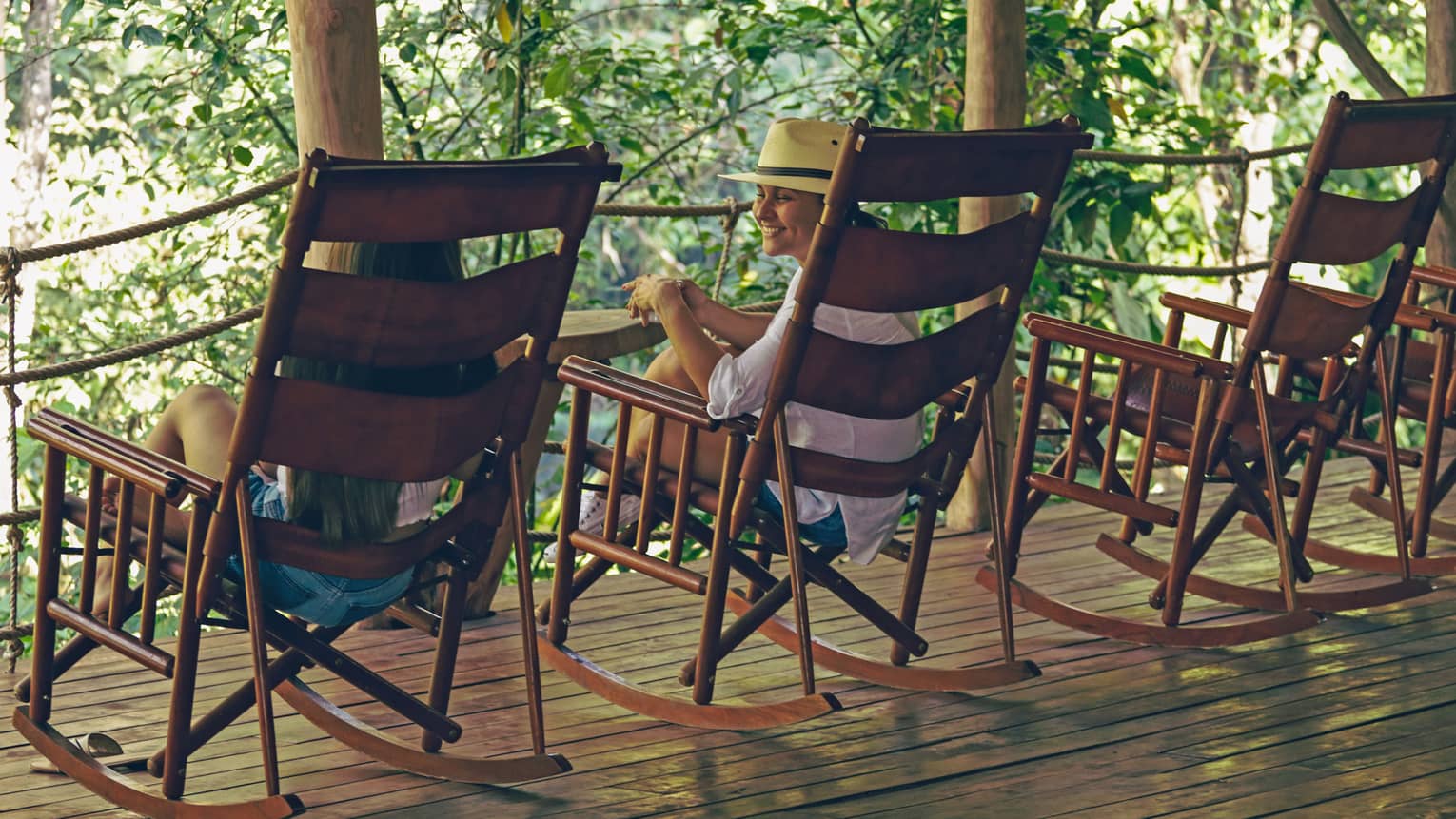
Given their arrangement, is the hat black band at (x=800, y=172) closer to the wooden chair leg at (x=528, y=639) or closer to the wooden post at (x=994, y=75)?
the wooden chair leg at (x=528, y=639)

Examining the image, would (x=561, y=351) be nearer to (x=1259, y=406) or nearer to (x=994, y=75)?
(x=1259, y=406)

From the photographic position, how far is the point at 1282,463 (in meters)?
3.45

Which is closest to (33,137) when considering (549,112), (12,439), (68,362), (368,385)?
(549,112)

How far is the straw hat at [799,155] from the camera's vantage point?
2.86 m

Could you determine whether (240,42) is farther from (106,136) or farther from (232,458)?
(106,136)

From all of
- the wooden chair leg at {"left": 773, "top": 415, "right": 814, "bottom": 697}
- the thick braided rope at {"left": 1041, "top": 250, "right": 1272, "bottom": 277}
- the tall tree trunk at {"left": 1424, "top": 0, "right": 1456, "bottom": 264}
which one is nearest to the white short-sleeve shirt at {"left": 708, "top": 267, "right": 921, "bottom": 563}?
the wooden chair leg at {"left": 773, "top": 415, "right": 814, "bottom": 697}

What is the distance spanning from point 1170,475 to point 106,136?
227 inches

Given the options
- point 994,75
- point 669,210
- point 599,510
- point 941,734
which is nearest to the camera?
point 941,734

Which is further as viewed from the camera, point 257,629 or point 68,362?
point 68,362

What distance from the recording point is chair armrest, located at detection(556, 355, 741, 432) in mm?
2611

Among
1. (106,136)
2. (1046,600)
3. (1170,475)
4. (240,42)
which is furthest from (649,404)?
(1170,475)

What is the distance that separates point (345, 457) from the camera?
7.45 ft

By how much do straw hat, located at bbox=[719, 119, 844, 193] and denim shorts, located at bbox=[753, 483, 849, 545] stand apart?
496 millimetres

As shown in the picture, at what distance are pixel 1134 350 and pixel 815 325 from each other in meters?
0.54
